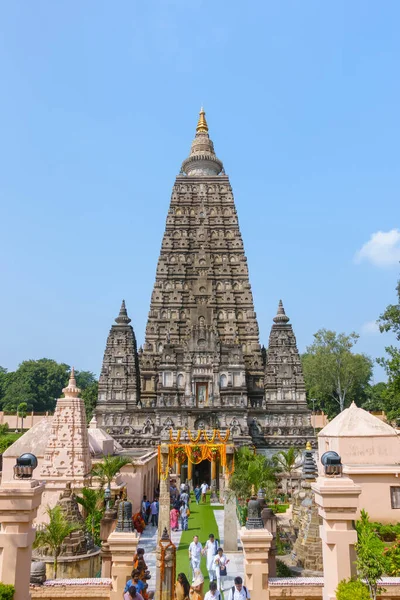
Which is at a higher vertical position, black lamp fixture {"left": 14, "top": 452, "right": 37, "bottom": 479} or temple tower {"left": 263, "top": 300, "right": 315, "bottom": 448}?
temple tower {"left": 263, "top": 300, "right": 315, "bottom": 448}

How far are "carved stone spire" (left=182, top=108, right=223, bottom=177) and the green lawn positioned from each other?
41032 mm

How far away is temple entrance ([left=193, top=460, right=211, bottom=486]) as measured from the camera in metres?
40.8

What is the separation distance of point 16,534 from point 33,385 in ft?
293

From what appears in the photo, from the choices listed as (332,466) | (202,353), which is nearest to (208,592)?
(332,466)

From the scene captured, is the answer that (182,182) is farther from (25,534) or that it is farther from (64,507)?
(25,534)

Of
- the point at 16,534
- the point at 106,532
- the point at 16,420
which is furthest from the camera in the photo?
the point at 16,420

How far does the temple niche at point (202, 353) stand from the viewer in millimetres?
46812

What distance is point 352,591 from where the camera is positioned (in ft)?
28.0

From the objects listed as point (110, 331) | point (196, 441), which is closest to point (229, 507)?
point (196, 441)

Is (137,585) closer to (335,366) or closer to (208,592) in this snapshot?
(208,592)

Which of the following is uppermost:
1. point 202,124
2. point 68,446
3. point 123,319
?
point 202,124

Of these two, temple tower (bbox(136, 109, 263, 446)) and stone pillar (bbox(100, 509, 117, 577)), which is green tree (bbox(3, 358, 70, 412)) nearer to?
temple tower (bbox(136, 109, 263, 446))

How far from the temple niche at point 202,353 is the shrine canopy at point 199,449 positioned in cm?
564

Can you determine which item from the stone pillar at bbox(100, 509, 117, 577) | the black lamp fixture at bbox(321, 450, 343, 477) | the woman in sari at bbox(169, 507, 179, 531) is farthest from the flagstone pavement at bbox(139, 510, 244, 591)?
the black lamp fixture at bbox(321, 450, 343, 477)
